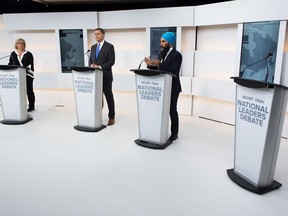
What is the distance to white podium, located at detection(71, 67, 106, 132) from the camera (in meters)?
3.89

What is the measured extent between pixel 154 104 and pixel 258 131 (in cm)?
136

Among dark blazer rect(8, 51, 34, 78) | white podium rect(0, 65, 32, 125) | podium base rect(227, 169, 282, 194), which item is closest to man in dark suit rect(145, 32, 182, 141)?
podium base rect(227, 169, 282, 194)

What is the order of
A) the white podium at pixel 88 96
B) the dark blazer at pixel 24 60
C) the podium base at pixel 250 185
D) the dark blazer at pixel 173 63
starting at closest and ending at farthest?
1. the podium base at pixel 250 185
2. the dark blazer at pixel 173 63
3. the white podium at pixel 88 96
4. the dark blazer at pixel 24 60

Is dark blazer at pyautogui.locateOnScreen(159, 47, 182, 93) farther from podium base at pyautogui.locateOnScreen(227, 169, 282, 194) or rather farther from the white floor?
podium base at pyautogui.locateOnScreen(227, 169, 282, 194)

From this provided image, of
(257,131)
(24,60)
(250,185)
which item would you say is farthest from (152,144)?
(24,60)

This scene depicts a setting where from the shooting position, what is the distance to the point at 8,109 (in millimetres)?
4547

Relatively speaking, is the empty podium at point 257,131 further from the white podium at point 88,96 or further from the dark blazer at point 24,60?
the dark blazer at point 24,60

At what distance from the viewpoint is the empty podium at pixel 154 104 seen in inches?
125

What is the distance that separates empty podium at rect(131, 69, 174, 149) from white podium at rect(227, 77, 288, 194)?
963mm

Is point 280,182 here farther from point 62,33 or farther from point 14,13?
point 14,13

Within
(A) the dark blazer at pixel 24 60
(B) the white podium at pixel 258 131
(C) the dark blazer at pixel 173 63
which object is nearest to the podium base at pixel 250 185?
(B) the white podium at pixel 258 131

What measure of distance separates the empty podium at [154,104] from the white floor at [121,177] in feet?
0.60

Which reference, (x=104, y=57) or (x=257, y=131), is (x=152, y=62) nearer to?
(x=104, y=57)

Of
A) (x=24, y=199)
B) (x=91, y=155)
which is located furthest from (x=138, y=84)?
(x=24, y=199)
